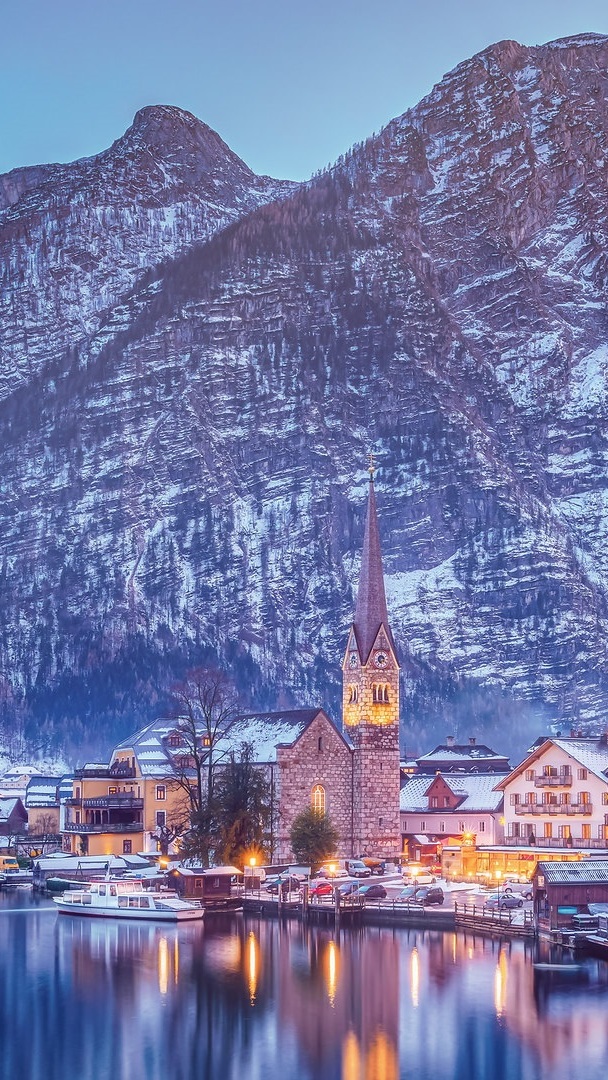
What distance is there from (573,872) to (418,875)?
22907 mm

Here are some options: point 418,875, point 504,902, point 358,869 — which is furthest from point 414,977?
point 358,869

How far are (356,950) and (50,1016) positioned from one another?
18.4 m

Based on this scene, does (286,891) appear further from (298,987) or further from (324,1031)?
(324,1031)

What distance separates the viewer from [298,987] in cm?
6525

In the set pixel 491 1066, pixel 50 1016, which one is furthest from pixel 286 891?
pixel 491 1066

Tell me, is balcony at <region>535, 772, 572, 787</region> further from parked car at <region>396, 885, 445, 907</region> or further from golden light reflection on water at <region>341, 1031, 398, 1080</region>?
golden light reflection on water at <region>341, 1031, 398, 1080</region>

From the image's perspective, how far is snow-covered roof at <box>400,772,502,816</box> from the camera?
113 metres

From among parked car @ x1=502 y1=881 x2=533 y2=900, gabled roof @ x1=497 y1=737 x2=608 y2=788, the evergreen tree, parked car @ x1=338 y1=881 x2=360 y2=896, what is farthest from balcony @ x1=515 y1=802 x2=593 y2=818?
parked car @ x1=338 y1=881 x2=360 y2=896

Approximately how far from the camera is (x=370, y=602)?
121500 millimetres

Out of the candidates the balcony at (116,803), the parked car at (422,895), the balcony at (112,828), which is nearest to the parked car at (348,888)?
the parked car at (422,895)

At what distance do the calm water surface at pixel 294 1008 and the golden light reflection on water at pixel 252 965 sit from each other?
0.40 feet

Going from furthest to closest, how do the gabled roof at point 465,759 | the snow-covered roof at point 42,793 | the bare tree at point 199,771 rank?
1. the gabled roof at point 465,759
2. the snow-covered roof at point 42,793
3. the bare tree at point 199,771

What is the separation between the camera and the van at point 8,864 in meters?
117

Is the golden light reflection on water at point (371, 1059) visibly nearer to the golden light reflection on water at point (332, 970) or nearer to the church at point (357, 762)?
the golden light reflection on water at point (332, 970)
